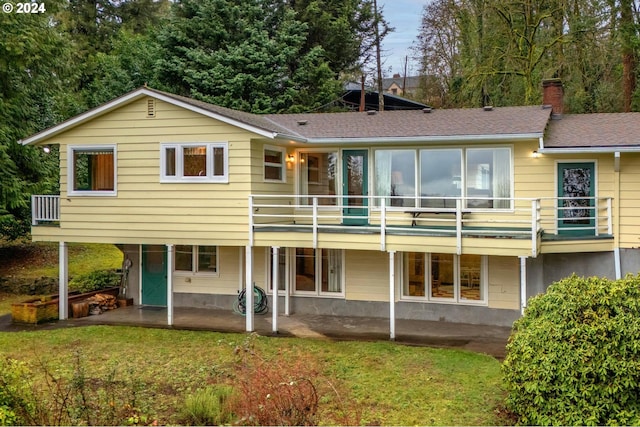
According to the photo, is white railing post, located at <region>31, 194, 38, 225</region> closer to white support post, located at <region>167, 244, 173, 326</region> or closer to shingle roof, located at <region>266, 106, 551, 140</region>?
white support post, located at <region>167, 244, 173, 326</region>

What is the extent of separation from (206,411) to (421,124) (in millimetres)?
9914

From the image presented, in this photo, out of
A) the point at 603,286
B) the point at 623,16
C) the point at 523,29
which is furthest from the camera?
the point at 523,29

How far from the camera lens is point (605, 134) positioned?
12578 mm

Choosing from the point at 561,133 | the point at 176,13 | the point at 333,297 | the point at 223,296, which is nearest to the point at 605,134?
the point at 561,133

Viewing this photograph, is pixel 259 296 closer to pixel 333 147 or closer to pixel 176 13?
pixel 333 147

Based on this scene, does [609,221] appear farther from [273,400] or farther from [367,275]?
[273,400]

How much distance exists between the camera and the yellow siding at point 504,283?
12.9m

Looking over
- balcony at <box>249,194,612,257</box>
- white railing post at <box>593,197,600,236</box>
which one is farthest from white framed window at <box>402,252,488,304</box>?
white railing post at <box>593,197,600,236</box>

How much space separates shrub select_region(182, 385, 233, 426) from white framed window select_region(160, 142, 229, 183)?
656 cm

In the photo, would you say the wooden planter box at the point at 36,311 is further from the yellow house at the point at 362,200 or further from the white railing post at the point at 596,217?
the white railing post at the point at 596,217

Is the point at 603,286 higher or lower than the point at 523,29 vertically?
lower

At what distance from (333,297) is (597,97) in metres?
16.0

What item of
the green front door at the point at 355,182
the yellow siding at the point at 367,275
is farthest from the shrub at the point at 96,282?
the green front door at the point at 355,182

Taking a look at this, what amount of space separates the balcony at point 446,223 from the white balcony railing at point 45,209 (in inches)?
231
